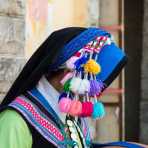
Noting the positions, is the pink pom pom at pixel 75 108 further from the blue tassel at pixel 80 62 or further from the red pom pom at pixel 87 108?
the blue tassel at pixel 80 62

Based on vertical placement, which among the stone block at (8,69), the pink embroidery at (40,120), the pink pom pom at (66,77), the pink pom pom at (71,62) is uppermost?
the pink pom pom at (71,62)

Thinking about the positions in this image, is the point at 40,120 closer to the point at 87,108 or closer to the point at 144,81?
the point at 87,108

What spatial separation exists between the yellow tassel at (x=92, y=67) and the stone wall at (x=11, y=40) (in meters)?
1.63

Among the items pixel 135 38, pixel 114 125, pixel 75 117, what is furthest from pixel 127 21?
pixel 75 117

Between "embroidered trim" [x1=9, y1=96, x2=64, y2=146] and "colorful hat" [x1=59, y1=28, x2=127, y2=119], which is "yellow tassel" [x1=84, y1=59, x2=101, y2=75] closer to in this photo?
"colorful hat" [x1=59, y1=28, x2=127, y2=119]

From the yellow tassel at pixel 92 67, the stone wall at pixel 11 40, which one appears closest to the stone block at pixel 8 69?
the stone wall at pixel 11 40

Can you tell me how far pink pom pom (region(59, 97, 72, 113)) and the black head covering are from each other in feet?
0.45

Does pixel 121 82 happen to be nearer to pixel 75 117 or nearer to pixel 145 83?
pixel 145 83

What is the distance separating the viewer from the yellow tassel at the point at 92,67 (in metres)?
2.98

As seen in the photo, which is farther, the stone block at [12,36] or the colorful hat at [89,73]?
the stone block at [12,36]

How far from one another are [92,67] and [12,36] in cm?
176

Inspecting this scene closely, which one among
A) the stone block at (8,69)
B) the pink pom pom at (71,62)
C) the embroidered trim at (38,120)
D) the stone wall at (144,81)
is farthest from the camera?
the stone wall at (144,81)

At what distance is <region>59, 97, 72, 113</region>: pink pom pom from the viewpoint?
9.63 ft

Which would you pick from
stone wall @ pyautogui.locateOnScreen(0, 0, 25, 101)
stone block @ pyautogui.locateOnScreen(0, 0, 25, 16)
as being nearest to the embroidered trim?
stone wall @ pyautogui.locateOnScreen(0, 0, 25, 101)
